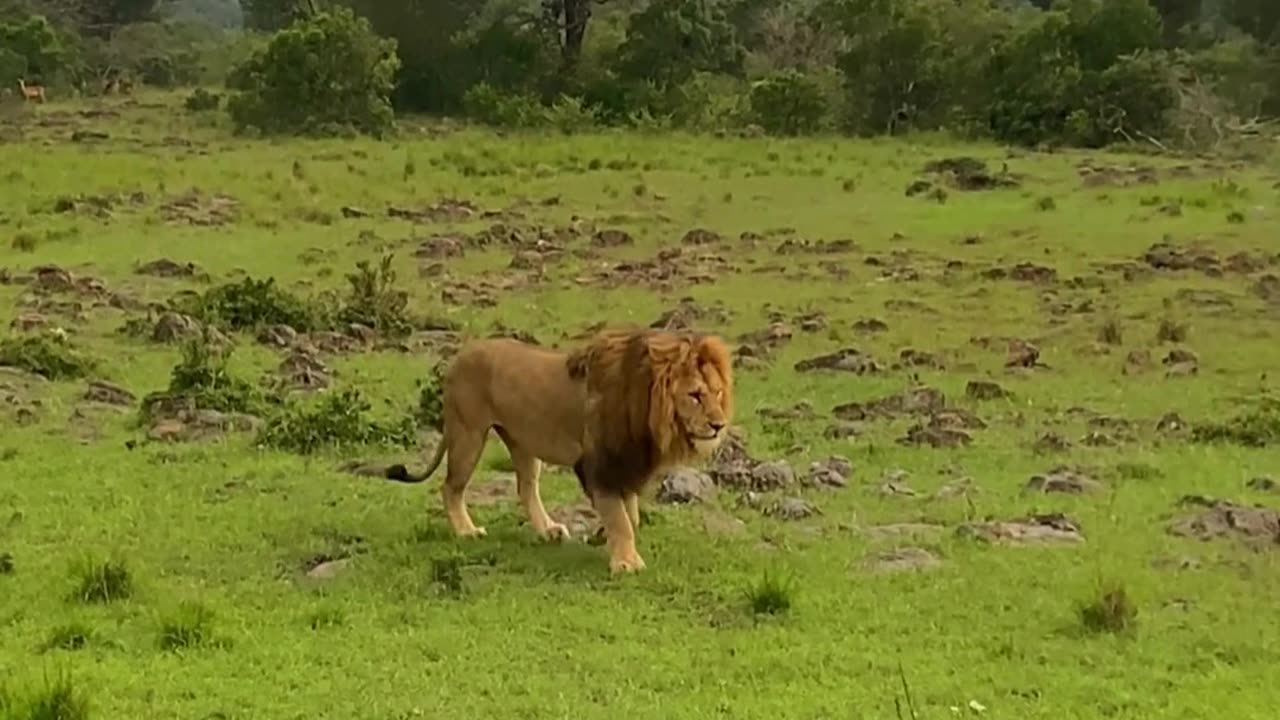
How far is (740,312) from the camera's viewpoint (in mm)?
15617

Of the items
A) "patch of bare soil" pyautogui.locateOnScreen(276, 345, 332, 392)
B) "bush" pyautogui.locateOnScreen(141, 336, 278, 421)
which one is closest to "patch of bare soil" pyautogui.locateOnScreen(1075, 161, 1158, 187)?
"patch of bare soil" pyautogui.locateOnScreen(276, 345, 332, 392)

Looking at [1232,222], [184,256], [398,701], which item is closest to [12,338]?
[184,256]

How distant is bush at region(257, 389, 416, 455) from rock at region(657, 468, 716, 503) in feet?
6.27

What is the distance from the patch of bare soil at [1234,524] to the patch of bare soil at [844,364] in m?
4.28

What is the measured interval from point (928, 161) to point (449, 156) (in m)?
6.83

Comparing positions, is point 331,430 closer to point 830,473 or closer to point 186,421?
point 186,421

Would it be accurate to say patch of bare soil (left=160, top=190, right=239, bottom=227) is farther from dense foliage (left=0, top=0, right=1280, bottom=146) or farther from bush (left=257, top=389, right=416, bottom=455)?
bush (left=257, top=389, right=416, bottom=455)

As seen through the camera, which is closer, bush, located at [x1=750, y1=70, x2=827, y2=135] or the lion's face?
the lion's face

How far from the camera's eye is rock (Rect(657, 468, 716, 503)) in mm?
8984

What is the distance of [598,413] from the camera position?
7.80m

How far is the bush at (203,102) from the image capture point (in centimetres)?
3597

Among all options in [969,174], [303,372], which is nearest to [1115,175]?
[969,174]

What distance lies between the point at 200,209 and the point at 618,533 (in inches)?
571

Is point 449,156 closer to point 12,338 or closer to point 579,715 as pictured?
point 12,338
